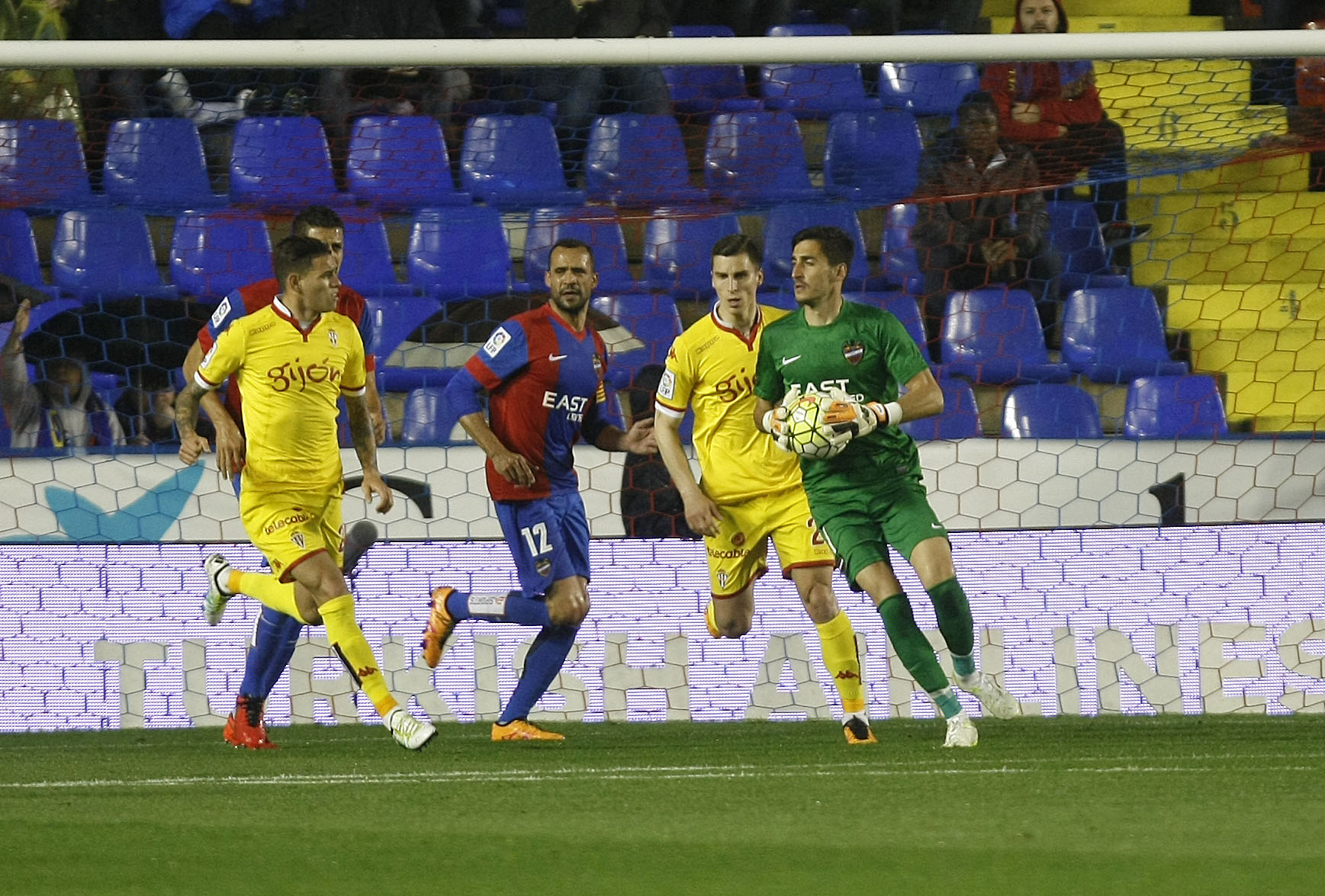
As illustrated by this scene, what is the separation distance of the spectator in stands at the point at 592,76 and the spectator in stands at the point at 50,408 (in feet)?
9.22

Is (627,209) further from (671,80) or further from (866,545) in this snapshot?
(866,545)

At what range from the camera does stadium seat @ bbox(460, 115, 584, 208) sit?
8922 millimetres

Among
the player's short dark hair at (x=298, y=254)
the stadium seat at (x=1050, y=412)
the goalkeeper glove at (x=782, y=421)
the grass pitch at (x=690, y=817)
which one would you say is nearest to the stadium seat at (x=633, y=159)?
the stadium seat at (x=1050, y=412)

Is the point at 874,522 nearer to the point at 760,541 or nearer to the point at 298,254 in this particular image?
the point at 760,541

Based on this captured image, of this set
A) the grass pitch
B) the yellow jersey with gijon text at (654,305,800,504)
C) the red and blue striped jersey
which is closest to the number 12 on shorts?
the red and blue striped jersey

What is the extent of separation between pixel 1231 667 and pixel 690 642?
7.16 ft

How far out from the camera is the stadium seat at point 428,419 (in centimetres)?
793

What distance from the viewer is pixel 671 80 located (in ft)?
30.6

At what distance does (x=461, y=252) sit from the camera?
871 cm

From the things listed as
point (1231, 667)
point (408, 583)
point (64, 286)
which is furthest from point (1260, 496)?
point (64, 286)

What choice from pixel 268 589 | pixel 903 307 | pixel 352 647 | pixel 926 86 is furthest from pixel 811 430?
pixel 926 86

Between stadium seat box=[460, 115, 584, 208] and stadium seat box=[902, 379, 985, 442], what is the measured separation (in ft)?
7.23

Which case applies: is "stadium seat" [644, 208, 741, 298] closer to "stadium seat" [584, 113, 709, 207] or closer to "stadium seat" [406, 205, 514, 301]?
"stadium seat" [584, 113, 709, 207]

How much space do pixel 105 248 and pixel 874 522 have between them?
4.59 meters
